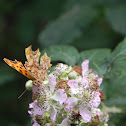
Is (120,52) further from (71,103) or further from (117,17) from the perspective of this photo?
(117,17)

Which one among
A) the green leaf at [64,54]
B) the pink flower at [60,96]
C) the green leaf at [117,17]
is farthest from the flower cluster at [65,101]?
the green leaf at [117,17]

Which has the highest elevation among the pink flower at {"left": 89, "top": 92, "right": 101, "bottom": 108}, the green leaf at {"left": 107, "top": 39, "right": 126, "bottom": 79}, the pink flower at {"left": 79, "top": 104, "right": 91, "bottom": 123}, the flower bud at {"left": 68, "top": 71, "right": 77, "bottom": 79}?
the green leaf at {"left": 107, "top": 39, "right": 126, "bottom": 79}

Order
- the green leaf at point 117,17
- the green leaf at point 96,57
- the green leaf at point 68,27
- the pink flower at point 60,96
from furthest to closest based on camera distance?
the green leaf at point 68,27 → the green leaf at point 117,17 → the green leaf at point 96,57 → the pink flower at point 60,96

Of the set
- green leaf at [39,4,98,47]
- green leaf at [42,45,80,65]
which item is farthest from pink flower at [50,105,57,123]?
green leaf at [39,4,98,47]

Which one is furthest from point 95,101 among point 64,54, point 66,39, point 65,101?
point 66,39

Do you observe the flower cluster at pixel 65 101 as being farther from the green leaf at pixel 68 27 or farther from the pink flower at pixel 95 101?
the green leaf at pixel 68 27

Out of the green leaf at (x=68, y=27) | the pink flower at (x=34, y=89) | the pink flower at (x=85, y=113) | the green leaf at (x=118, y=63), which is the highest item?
the green leaf at (x=68, y=27)

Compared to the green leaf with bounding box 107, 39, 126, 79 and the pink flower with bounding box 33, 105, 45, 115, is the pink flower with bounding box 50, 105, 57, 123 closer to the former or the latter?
the pink flower with bounding box 33, 105, 45, 115

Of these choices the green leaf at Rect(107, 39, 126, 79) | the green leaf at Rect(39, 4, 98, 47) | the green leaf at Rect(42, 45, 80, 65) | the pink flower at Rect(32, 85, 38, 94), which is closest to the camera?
the pink flower at Rect(32, 85, 38, 94)
